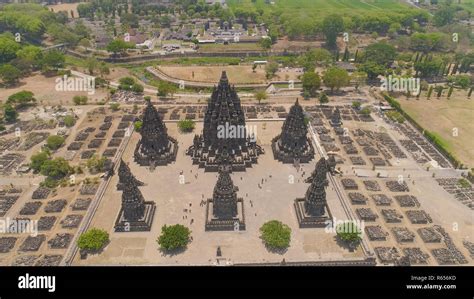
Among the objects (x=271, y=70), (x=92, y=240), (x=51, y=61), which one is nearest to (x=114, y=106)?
(x=51, y=61)

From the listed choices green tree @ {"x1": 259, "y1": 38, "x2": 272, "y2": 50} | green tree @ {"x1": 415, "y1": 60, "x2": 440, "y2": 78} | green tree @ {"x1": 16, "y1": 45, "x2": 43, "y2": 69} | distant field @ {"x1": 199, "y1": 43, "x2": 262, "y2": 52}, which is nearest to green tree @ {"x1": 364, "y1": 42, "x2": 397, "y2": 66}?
green tree @ {"x1": 415, "y1": 60, "x2": 440, "y2": 78}

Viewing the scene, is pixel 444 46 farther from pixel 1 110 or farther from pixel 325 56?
pixel 1 110

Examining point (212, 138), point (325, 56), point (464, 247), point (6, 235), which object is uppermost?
point (325, 56)

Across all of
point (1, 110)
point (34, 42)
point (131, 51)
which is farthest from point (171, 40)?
point (1, 110)

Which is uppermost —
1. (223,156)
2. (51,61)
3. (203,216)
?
(51,61)

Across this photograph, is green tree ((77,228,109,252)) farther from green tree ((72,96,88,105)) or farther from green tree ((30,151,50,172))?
green tree ((72,96,88,105))

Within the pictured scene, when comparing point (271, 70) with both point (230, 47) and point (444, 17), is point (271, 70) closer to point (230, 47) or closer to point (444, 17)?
point (230, 47)
